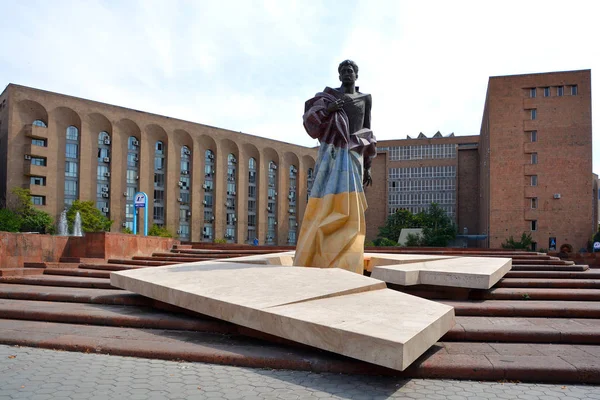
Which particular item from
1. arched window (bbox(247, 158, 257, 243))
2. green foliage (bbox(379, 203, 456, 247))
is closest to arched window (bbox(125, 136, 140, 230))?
arched window (bbox(247, 158, 257, 243))

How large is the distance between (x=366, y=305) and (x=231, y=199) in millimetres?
48517

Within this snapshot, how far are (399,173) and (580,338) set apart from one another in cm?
5854

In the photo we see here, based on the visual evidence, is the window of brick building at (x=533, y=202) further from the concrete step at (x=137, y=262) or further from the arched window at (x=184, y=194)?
the concrete step at (x=137, y=262)

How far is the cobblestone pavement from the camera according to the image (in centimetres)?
368

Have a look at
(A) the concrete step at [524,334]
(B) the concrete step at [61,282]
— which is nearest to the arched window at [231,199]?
(B) the concrete step at [61,282]

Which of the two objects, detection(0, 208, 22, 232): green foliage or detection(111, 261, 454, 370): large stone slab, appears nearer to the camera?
detection(111, 261, 454, 370): large stone slab

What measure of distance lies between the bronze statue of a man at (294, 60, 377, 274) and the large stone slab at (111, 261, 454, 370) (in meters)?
1.32

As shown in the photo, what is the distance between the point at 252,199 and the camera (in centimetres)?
5459

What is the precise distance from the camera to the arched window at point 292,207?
5800 cm

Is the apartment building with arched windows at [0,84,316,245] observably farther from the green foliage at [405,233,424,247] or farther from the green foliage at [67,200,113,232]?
the green foliage at [405,233,424,247]

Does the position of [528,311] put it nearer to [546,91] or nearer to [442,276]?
[442,276]

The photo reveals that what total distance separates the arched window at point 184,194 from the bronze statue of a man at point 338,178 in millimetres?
41068

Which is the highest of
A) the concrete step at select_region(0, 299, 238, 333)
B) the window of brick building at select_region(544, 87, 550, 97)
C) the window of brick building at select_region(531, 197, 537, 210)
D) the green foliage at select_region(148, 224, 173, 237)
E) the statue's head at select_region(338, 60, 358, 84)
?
the window of brick building at select_region(544, 87, 550, 97)

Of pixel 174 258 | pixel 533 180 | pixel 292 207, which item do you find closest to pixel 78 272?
pixel 174 258
